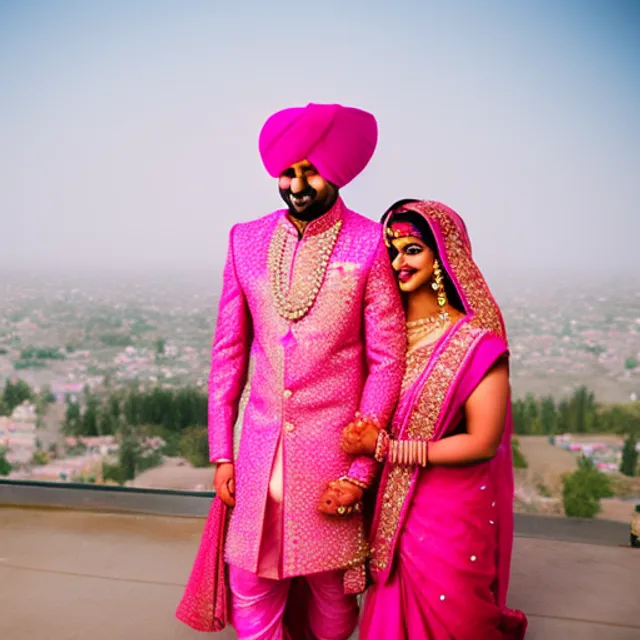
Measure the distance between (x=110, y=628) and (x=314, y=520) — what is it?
38.5 inches

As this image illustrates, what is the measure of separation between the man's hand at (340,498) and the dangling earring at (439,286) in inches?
18.0

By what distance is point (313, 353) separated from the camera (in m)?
1.81

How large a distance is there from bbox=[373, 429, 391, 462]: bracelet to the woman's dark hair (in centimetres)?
35

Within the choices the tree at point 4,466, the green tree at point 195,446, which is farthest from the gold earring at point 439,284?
the tree at point 4,466

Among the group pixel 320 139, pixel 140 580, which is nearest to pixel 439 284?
pixel 320 139

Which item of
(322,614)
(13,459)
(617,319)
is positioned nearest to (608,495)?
(617,319)

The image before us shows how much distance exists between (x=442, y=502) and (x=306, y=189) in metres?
0.78

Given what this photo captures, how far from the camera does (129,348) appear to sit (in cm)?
382

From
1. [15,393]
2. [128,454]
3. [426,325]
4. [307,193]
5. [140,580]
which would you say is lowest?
[140,580]

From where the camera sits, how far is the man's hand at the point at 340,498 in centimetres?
181

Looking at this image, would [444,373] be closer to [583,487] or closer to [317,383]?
[317,383]

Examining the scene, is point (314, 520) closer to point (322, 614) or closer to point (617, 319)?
point (322, 614)

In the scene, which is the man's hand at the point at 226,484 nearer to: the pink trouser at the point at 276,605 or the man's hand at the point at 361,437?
the pink trouser at the point at 276,605

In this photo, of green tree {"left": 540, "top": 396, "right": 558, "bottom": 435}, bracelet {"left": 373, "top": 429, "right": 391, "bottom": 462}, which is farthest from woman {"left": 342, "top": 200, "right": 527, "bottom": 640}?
green tree {"left": 540, "top": 396, "right": 558, "bottom": 435}
